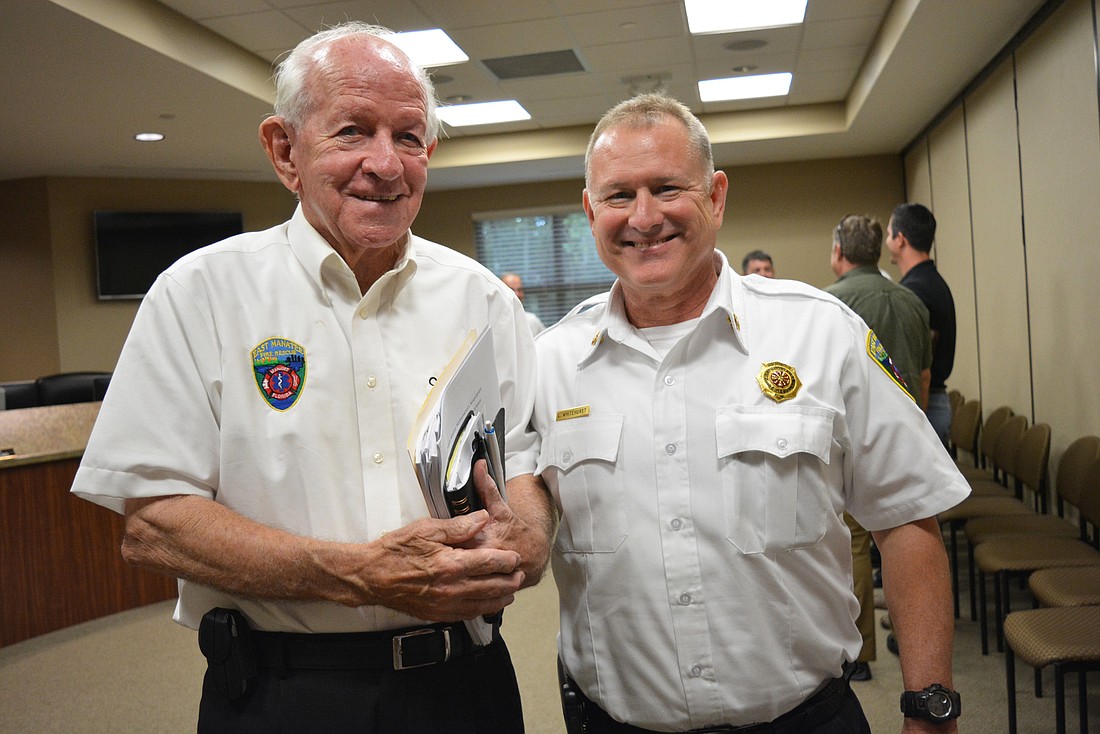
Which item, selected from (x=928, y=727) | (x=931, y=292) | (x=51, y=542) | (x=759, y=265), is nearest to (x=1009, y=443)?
(x=931, y=292)

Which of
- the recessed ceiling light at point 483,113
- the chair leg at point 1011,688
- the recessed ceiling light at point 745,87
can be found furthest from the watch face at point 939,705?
the recessed ceiling light at point 483,113

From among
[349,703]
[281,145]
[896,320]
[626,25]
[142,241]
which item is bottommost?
[349,703]

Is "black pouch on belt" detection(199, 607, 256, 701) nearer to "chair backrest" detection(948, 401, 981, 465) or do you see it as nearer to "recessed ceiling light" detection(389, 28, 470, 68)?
"recessed ceiling light" detection(389, 28, 470, 68)

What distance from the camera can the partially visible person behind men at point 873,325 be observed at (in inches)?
142

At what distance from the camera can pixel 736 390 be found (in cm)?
149

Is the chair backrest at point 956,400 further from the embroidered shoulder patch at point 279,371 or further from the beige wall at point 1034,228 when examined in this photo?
the embroidered shoulder patch at point 279,371

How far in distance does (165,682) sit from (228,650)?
10.7 feet

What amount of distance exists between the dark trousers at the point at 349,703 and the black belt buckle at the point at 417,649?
2 centimetres

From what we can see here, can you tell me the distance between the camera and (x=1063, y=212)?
4.63 m

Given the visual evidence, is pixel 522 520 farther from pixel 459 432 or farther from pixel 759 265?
pixel 759 265

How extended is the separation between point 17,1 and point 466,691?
4254mm

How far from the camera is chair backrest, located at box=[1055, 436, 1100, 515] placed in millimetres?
3770

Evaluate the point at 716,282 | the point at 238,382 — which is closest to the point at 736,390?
the point at 716,282

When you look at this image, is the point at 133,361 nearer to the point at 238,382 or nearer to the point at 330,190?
the point at 238,382
